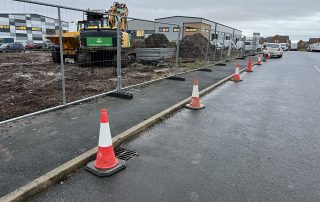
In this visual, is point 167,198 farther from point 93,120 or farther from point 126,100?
point 126,100

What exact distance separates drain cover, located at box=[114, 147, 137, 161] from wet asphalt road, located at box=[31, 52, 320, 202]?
0.41 feet

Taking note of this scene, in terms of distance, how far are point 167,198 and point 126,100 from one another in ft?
14.8

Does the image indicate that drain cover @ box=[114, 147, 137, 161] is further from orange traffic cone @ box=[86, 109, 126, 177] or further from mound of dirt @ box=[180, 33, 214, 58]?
mound of dirt @ box=[180, 33, 214, 58]

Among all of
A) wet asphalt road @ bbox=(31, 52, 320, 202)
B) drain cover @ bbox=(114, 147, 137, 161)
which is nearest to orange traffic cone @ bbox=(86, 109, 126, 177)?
wet asphalt road @ bbox=(31, 52, 320, 202)

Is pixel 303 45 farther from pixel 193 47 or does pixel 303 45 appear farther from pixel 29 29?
pixel 29 29

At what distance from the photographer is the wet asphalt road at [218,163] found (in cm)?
306

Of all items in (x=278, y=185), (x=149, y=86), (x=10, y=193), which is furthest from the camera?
(x=149, y=86)

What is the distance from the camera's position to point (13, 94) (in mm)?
7848

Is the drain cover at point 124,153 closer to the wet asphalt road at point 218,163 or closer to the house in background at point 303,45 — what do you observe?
the wet asphalt road at point 218,163

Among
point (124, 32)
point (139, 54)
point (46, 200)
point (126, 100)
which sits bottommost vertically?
point (46, 200)

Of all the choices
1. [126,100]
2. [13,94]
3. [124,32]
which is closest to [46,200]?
[126,100]

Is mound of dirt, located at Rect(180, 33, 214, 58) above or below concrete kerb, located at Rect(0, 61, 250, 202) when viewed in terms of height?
above

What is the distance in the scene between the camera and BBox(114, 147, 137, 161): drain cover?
3.96 meters

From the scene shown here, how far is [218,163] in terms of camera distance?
383cm
